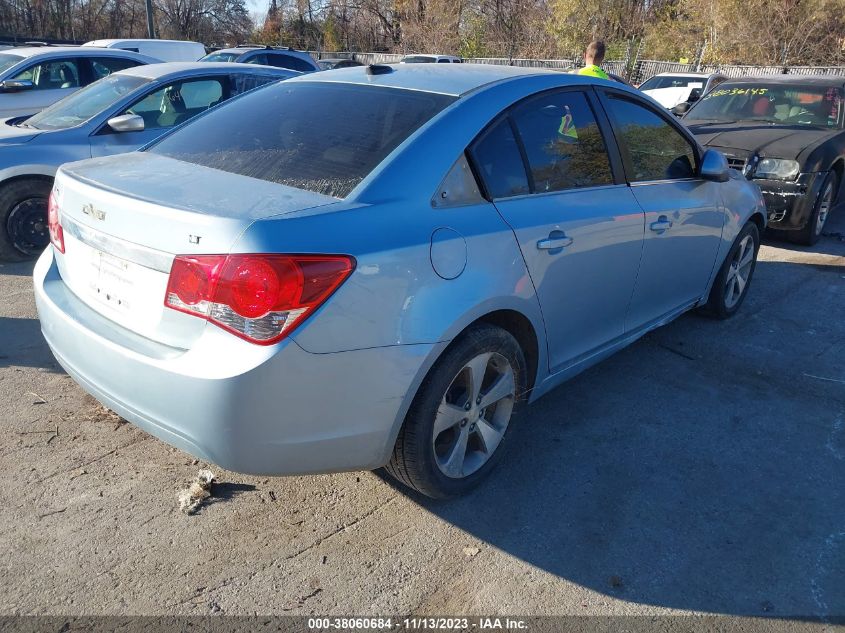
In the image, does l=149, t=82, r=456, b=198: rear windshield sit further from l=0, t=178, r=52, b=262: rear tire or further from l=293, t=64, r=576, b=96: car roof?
l=0, t=178, r=52, b=262: rear tire

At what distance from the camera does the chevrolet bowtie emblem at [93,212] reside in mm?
2703

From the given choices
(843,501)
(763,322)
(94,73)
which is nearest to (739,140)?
(763,322)

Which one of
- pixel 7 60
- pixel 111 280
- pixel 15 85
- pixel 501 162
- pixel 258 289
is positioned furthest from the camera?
pixel 7 60

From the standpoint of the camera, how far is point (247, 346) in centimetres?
234

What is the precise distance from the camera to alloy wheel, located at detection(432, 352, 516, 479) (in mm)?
3000

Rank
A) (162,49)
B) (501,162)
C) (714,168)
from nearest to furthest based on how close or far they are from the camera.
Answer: (501,162) < (714,168) < (162,49)

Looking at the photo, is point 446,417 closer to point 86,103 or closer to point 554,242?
point 554,242

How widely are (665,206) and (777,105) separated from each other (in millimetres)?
5441

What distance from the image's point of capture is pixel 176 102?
22.1ft

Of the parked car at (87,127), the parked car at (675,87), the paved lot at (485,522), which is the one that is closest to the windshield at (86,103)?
the parked car at (87,127)

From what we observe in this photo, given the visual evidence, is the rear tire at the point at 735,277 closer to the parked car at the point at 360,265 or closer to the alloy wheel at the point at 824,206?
the parked car at the point at 360,265

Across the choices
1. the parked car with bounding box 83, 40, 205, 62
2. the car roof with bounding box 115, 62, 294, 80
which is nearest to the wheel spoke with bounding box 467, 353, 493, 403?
the car roof with bounding box 115, 62, 294, 80

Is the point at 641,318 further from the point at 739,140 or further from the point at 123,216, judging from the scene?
the point at 739,140

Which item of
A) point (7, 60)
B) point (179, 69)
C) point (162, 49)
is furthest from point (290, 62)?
point (179, 69)
